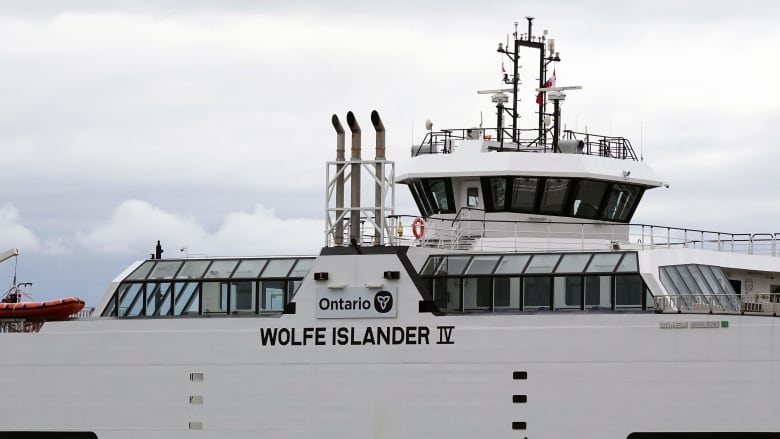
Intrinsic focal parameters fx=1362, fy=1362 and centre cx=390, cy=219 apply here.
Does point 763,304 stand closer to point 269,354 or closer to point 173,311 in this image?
point 269,354

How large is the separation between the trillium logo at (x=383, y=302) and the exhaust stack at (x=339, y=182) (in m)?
2.52

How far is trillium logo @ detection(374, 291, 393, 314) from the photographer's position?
35594 mm

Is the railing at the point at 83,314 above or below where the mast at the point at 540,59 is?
below

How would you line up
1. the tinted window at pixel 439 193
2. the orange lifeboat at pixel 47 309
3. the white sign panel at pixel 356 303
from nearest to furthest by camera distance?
the white sign panel at pixel 356 303, the orange lifeboat at pixel 47 309, the tinted window at pixel 439 193

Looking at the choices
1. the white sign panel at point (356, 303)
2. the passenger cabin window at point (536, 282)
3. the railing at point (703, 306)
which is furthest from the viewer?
the white sign panel at point (356, 303)

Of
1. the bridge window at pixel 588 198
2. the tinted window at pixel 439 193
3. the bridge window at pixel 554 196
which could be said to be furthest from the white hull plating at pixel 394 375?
the bridge window at pixel 588 198

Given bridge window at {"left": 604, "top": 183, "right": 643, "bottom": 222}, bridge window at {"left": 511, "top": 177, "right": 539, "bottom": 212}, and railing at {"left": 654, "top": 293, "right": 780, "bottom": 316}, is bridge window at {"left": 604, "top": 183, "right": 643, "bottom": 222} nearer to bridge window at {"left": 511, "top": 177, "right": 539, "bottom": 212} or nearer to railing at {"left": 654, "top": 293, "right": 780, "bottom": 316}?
Answer: bridge window at {"left": 511, "top": 177, "right": 539, "bottom": 212}

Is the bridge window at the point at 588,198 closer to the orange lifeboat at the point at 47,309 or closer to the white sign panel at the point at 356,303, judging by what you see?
the white sign panel at the point at 356,303

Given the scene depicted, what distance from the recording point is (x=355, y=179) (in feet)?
124

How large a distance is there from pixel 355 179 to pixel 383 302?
13.4 feet

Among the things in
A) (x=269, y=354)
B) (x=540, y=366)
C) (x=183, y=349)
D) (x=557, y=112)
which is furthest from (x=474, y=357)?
(x=557, y=112)

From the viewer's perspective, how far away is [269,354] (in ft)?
119

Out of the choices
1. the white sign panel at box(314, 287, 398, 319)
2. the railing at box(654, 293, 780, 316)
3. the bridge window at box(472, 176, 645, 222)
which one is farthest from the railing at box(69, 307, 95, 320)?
the railing at box(654, 293, 780, 316)

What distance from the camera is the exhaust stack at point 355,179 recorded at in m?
37.6
